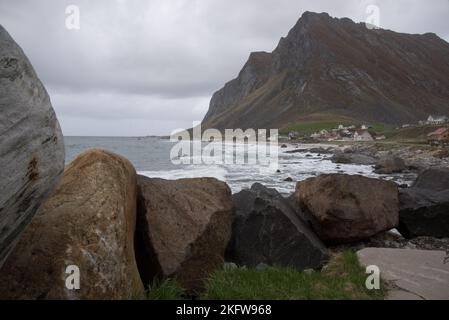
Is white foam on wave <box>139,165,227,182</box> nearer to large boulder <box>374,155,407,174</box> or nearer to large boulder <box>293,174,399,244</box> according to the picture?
large boulder <box>374,155,407,174</box>

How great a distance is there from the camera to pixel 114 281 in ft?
16.6

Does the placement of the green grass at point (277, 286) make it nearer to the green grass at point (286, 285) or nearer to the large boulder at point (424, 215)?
the green grass at point (286, 285)

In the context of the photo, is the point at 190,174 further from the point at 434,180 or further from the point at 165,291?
the point at 165,291

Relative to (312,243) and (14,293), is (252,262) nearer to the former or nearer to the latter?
(312,243)

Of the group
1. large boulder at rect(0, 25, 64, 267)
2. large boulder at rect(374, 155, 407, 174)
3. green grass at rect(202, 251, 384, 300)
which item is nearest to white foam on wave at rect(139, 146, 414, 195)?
large boulder at rect(374, 155, 407, 174)

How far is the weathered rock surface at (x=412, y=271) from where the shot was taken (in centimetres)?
605

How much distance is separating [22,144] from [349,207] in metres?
7.78

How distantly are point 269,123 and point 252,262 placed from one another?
176 meters

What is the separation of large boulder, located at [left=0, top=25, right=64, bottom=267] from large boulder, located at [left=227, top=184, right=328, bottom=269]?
5.41m

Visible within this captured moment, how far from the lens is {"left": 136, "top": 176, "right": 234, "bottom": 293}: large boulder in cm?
656

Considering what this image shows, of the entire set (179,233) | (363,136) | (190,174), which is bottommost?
(190,174)

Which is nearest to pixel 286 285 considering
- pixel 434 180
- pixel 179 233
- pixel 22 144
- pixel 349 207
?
pixel 179 233

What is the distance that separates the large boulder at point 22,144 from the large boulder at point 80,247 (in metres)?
0.51

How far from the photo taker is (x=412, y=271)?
22.7 feet
